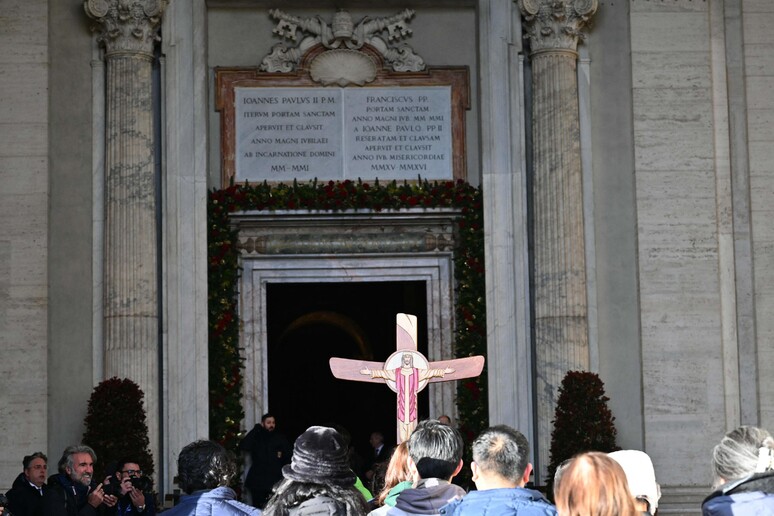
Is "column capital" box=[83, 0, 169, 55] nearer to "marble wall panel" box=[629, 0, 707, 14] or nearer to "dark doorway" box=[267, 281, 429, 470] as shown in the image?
"marble wall panel" box=[629, 0, 707, 14]

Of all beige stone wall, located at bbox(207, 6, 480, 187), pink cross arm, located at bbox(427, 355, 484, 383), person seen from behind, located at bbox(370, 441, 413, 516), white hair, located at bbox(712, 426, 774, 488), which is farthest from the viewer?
beige stone wall, located at bbox(207, 6, 480, 187)

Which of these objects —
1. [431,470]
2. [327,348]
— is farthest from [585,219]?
[327,348]

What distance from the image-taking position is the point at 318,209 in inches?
630

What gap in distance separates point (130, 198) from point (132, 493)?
17.9 feet

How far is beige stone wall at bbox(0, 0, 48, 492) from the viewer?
49.3 ft

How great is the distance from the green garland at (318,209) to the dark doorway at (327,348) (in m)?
6.94

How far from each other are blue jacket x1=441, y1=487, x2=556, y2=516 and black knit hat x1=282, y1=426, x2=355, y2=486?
0.45m

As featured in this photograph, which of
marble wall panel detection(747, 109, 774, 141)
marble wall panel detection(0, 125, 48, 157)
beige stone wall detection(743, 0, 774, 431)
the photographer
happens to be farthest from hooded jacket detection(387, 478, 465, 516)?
marble wall panel detection(747, 109, 774, 141)

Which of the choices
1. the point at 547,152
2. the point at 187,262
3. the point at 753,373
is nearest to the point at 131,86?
the point at 187,262

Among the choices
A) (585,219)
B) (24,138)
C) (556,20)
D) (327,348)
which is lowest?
(327,348)

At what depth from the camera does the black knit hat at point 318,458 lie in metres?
5.18

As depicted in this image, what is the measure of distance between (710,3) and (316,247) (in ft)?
16.3

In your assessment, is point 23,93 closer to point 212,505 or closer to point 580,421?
point 580,421

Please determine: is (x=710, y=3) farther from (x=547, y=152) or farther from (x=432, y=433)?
(x=432, y=433)
